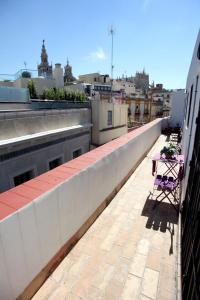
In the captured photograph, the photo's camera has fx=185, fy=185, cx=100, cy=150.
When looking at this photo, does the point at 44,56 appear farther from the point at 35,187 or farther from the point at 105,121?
the point at 35,187

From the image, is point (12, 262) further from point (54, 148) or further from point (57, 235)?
point (54, 148)

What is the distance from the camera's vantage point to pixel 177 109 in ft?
58.7

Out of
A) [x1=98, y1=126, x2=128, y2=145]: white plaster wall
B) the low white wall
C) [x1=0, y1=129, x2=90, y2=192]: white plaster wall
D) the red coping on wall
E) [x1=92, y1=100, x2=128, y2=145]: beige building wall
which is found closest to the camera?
the low white wall

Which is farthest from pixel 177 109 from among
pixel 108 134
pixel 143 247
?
pixel 143 247

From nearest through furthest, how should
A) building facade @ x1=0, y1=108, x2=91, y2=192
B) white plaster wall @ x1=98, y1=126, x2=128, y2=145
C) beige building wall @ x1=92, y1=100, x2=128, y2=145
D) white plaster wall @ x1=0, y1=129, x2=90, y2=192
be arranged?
white plaster wall @ x1=0, y1=129, x2=90, y2=192
building facade @ x1=0, y1=108, x2=91, y2=192
beige building wall @ x1=92, y1=100, x2=128, y2=145
white plaster wall @ x1=98, y1=126, x2=128, y2=145

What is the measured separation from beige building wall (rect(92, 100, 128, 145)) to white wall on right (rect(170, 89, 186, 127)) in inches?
215

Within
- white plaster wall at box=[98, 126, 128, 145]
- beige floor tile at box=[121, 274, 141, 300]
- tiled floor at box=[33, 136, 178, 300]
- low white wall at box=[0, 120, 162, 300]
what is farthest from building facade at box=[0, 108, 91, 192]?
beige floor tile at box=[121, 274, 141, 300]

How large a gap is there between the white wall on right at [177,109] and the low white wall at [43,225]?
15320 millimetres

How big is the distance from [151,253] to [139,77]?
84.4 meters

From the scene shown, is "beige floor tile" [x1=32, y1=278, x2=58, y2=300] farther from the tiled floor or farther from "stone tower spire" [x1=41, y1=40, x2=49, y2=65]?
"stone tower spire" [x1=41, y1=40, x2=49, y2=65]

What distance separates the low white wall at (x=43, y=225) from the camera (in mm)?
2217

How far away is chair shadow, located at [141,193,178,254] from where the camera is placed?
423 centimetres

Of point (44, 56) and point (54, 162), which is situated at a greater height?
point (44, 56)

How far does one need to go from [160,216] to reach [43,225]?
3087 mm
